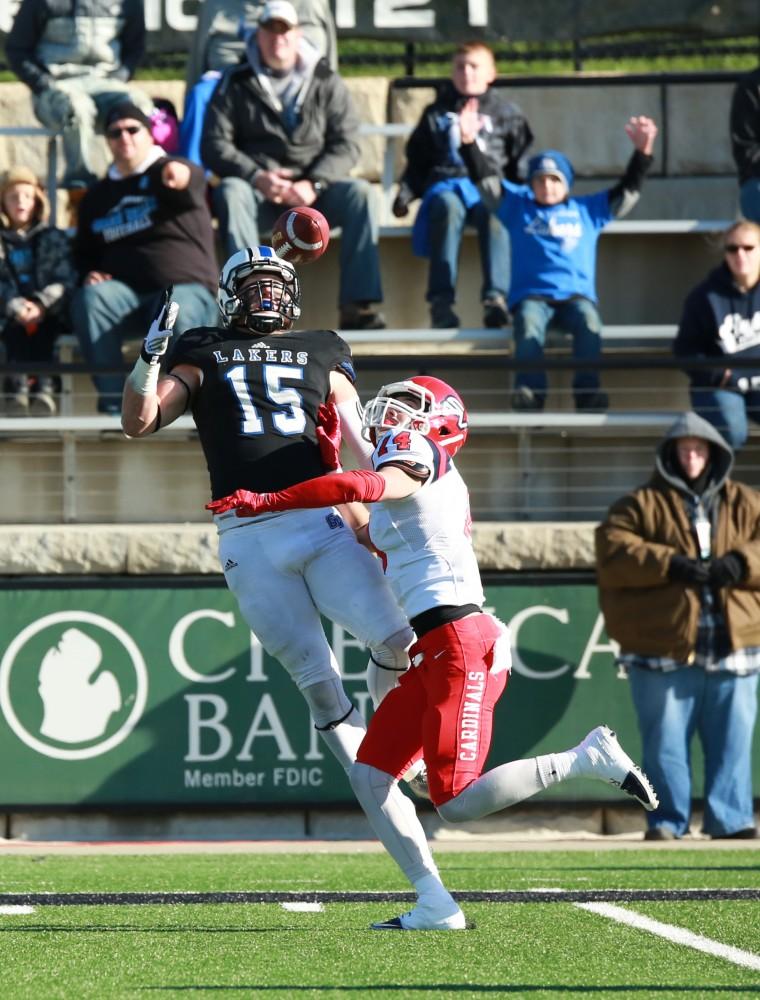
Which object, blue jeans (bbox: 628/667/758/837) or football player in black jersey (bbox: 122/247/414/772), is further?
blue jeans (bbox: 628/667/758/837)

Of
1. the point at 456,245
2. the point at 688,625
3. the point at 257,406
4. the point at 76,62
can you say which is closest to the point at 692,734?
the point at 688,625

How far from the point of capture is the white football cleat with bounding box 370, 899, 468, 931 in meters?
5.16

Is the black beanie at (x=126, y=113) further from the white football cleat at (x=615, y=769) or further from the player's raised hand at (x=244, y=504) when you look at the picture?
the white football cleat at (x=615, y=769)

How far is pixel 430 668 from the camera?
205 inches

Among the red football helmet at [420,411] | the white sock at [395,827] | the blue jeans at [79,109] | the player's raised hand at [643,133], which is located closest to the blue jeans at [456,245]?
the player's raised hand at [643,133]

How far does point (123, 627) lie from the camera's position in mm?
9703

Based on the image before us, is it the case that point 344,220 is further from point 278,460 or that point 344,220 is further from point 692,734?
point 278,460

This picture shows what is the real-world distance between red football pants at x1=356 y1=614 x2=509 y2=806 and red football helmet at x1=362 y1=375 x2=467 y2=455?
599 millimetres

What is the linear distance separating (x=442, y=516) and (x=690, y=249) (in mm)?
6980

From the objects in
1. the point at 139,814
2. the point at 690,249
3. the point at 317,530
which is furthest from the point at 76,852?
the point at 690,249

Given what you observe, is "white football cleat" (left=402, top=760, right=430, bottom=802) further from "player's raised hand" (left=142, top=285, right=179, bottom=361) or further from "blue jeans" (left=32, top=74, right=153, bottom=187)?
"blue jeans" (left=32, top=74, right=153, bottom=187)

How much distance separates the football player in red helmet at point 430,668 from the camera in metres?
5.08

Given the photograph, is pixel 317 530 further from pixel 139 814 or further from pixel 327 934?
pixel 139 814

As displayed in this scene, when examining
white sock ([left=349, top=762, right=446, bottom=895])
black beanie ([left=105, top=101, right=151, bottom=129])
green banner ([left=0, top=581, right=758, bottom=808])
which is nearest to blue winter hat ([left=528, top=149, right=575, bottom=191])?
black beanie ([left=105, top=101, right=151, bottom=129])
